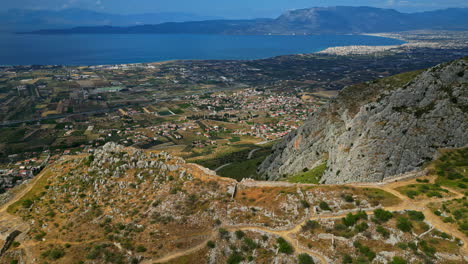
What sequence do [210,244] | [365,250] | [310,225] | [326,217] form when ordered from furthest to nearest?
[326,217] → [310,225] → [210,244] → [365,250]

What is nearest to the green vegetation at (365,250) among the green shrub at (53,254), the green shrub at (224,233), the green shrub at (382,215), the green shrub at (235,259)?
the green shrub at (382,215)

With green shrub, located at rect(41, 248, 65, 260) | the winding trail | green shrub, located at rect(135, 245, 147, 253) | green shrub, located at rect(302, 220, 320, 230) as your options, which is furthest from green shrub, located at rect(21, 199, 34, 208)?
green shrub, located at rect(302, 220, 320, 230)

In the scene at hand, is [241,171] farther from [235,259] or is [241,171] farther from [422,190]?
[235,259]

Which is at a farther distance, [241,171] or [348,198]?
[241,171]

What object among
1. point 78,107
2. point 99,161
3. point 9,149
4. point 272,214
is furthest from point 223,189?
point 78,107

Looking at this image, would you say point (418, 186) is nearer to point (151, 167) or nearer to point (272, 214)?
point (272, 214)

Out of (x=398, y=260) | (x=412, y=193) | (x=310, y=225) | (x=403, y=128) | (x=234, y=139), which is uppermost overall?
(x=403, y=128)

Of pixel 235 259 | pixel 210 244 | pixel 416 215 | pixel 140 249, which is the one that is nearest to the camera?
pixel 235 259

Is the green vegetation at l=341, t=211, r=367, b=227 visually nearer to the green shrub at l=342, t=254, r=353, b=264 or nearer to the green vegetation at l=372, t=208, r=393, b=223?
the green vegetation at l=372, t=208, r=393, b=223

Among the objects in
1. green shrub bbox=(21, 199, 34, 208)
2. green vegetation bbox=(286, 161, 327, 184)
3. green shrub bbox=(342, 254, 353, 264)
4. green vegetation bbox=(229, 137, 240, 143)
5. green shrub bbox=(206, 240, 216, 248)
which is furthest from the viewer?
green vegetation bbox=(229, 137, 240, 143)

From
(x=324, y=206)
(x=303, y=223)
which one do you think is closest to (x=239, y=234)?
(x=303, y=223)

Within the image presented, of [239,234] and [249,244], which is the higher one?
[239,234]
